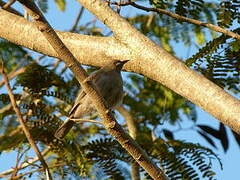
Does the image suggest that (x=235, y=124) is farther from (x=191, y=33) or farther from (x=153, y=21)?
(x=153, y=21)

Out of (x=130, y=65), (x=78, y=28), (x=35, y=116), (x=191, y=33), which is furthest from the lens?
(x=78, y=28)

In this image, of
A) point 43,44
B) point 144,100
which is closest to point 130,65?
point 43,44

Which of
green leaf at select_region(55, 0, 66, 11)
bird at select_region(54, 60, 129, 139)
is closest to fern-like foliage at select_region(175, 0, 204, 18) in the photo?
bird at select_region(54, 60, 129, 139)

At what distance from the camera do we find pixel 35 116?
4160mm

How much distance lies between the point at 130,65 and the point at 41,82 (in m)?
1.45

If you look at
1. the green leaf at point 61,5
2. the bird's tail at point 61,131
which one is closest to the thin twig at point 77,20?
the green leaf at point 61,5

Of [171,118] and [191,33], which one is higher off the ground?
[191,33]

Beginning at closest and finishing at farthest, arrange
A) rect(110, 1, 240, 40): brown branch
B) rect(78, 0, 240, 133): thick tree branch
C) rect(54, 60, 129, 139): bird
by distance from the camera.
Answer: rect(78, 0, 240, 133): thick tree branch, rect(110, 1, 240, 40): brown branch, rect(54, 60, 129, 139): bird

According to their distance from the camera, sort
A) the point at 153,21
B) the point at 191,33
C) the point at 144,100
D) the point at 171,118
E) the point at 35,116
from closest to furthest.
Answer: the point at 35,116, the point at 191,33, the point at 171,118, the point at 144,100, the point at 153,21

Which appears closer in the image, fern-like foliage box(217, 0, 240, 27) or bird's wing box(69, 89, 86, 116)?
fern-like foliage box(217, 0, 240, 27)

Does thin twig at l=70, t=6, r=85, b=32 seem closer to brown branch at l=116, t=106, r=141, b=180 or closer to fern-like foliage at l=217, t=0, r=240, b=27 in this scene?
brown branch at l=116, t=106, r=141, b=180

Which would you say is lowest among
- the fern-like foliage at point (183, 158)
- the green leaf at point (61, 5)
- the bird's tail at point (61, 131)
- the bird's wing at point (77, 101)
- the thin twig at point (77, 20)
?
the fern-like foliage at point (183, 158)

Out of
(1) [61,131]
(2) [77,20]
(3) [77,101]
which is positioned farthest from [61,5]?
(1) [61,131]

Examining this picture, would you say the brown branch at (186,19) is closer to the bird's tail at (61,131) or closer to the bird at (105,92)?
the bird's tail at (61,131)
